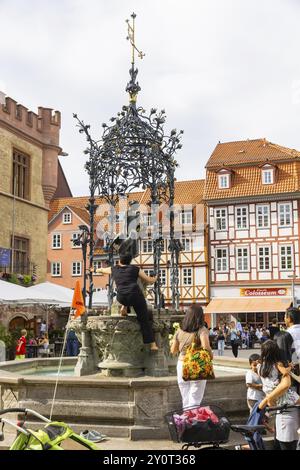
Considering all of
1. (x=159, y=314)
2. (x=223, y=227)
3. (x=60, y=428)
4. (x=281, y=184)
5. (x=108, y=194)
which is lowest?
(x=60, y=428)

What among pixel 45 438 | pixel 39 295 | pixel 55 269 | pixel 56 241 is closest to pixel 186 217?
pixel 56 241

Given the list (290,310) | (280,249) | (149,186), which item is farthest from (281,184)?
(290,310)

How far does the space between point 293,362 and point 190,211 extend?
35.0 metres

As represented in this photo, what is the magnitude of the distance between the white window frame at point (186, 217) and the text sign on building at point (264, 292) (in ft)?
19.7

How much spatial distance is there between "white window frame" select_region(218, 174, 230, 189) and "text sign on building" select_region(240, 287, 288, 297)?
6961 mm

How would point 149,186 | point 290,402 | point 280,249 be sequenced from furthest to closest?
point 280,249 → point 149,186 → point 290,402

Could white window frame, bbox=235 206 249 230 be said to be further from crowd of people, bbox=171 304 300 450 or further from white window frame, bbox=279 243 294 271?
crowd of people, bbox=171 304 300 450

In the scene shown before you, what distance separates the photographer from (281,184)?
3791 cm

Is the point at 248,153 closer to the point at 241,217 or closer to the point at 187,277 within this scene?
the point at 241,217

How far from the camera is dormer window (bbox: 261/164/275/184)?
38.2m

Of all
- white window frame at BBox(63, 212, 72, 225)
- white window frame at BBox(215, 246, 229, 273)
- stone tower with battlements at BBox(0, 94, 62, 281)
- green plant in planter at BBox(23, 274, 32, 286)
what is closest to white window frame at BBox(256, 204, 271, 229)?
white window frame at BBox(215, 246, 229, 273)

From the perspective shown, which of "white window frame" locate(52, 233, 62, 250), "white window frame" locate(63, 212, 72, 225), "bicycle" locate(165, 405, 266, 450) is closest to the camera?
"bicycle" locate(165, 405, 266, 450)

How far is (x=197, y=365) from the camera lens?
6000 millimetres

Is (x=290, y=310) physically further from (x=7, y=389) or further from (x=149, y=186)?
(x=149, y=186)
